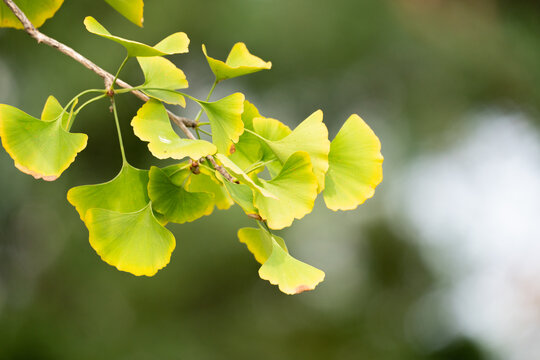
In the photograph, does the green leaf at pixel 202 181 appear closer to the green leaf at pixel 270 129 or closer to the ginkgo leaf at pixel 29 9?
the green leaf at pixel 270 129

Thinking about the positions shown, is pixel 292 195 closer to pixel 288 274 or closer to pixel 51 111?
pixel 288 274

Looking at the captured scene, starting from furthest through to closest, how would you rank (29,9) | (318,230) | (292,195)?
1. (318,230)
2. (29,9)
3. (292,195)

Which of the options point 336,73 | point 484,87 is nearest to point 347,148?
point 336,73

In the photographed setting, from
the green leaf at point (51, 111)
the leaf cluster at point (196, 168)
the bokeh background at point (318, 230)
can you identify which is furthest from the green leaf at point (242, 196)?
the bokeh background at point (318, 230)

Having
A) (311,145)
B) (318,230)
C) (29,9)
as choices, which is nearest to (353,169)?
(311,145)

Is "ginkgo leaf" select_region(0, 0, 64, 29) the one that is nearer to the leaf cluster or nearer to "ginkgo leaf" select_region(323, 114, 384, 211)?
the leaf cluster

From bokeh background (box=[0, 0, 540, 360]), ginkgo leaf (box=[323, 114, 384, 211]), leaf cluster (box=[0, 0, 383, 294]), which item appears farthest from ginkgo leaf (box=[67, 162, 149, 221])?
bokeh background (box=[0, 0, 540, 360])

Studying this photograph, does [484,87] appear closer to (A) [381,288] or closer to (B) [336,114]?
(B) [336,114]
